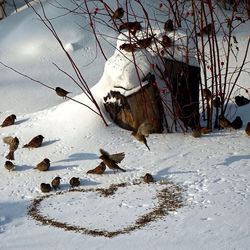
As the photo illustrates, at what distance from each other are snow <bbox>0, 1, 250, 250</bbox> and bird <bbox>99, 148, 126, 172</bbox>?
5 cm

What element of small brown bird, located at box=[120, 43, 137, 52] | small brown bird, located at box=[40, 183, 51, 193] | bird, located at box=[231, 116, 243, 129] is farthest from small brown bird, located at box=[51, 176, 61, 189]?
bird, located at box=[231, 116, 243, 129]

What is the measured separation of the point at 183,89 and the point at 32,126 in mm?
1326

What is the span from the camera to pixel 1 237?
3.42 m

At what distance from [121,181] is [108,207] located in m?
0.41

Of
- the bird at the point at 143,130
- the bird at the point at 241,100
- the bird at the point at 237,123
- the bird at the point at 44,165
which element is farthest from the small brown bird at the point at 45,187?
the bird at the point at 241,100

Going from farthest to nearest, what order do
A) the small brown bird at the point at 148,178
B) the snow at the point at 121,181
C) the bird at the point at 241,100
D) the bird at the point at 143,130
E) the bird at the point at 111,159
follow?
the bird at the point at 241,100 < the bird at the point at 143,130 < the bird at the point at 111,159 < the small brown bird at the point at 148,178 < the snow at the point at 121,181

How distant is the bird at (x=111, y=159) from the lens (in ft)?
13.7

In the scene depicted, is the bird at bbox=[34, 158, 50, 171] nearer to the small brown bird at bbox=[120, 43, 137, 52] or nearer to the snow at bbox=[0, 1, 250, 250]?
the snow at bbox=[0, 1, 250, 250]

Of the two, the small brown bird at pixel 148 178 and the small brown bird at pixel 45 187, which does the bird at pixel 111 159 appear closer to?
the small brown bird at pixel 148 178

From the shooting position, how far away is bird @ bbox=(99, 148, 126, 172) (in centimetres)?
418

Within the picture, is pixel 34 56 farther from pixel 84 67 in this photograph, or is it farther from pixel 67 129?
pixel 67 129

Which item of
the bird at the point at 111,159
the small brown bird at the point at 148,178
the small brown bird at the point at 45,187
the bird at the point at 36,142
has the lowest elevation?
the small brown bird at the point at 148,178

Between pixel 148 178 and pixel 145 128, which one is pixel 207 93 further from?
pixel 148 178

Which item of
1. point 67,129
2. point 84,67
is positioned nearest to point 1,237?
point 67,129
